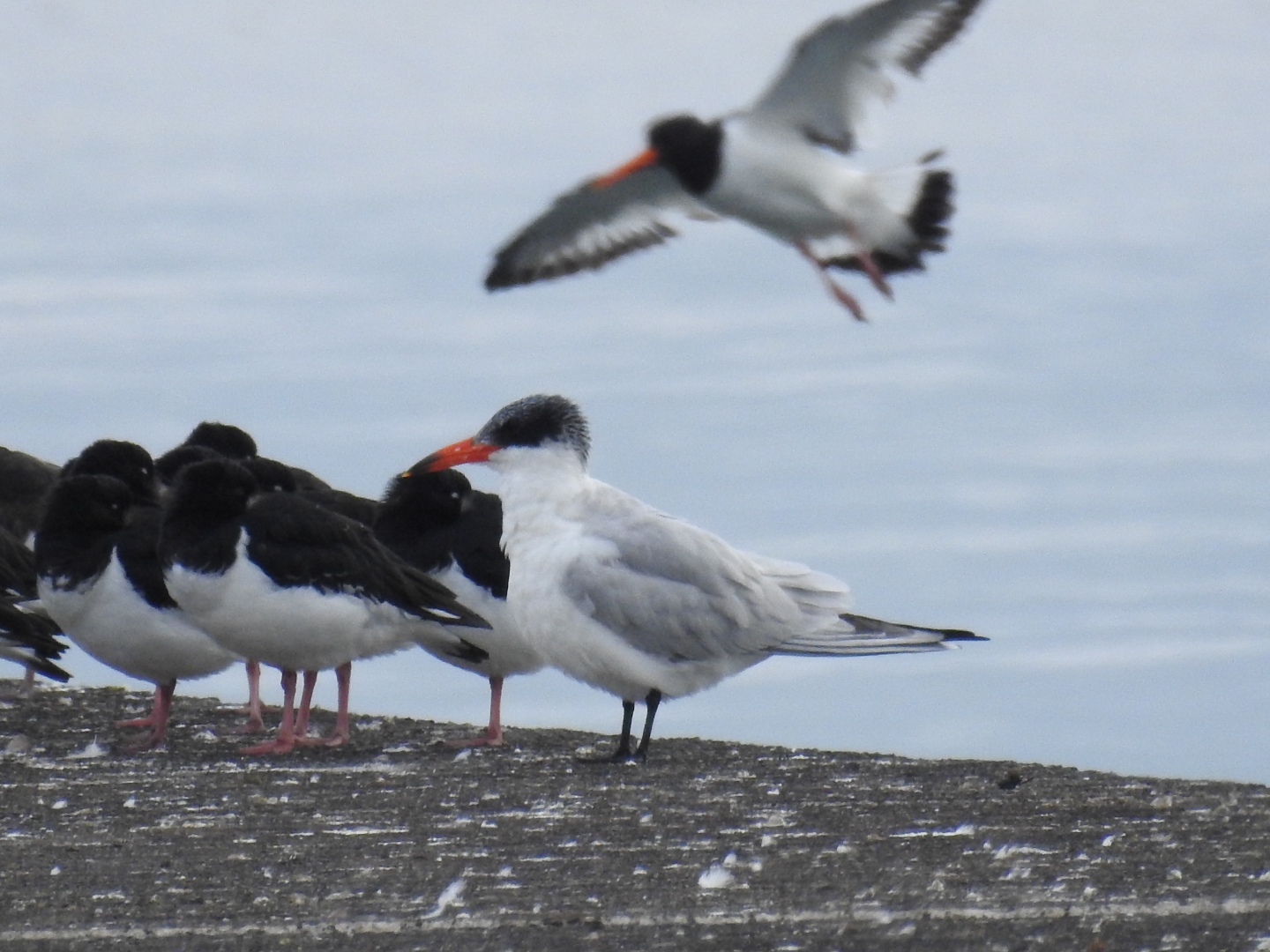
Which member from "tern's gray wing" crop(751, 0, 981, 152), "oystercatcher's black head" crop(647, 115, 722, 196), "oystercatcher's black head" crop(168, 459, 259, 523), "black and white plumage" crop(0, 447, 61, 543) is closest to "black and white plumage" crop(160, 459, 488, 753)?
"oystercatcher's black head" crop(168, 459, 259, 523)

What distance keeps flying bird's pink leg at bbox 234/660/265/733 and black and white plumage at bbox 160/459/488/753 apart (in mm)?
563

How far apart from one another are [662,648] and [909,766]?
1143mm

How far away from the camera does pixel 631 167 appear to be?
9.21m

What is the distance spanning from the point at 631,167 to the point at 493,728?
8.38 ft

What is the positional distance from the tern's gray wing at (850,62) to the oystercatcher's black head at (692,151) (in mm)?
212

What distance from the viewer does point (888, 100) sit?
27.9 feet

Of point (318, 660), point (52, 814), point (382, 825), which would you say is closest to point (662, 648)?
point (318, 660)

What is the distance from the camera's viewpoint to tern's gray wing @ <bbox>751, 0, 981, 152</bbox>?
25.7 ft

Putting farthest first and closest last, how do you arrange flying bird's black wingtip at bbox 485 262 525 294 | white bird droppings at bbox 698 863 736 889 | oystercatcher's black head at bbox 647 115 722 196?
flying bird's black wingtip at bbox 485 262 525 294, oystercatcher's black head at bbox 647 115 722 196, white bird droppings at bbox 698 863 736 889

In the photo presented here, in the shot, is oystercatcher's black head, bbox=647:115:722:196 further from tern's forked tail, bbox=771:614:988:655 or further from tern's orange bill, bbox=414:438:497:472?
tern's forked tail, bbox=771:614:988:655

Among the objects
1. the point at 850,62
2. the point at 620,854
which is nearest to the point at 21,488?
the point at 850,62

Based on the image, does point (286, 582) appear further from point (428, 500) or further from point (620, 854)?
point (620, 854)

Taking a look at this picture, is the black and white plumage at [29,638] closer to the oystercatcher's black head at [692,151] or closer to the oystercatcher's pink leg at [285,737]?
the oystercatcher's pink leg at [285,737]

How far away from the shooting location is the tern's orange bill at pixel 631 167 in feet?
29.7
